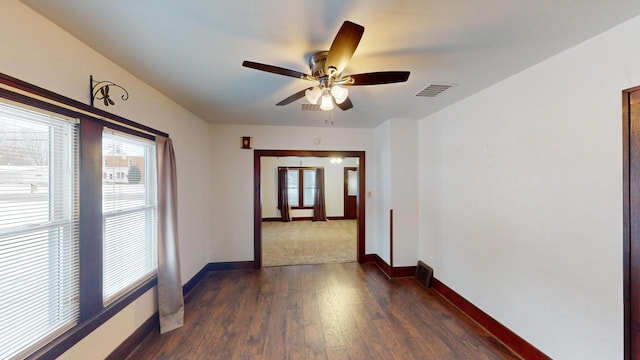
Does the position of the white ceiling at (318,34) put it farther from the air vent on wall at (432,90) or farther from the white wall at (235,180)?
the white wall at (235,180)

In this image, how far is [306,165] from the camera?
8234 mm

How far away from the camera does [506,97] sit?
6.72 ft

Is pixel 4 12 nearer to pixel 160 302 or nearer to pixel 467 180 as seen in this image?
pixel 160 302

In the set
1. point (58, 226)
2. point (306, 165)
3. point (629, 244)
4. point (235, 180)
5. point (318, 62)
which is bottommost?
point (629, 244)

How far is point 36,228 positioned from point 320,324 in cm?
223

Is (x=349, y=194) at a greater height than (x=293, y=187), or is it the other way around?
(x=293, y=187)

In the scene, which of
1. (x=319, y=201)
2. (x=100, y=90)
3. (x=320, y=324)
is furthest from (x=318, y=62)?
(x=319, y=201)

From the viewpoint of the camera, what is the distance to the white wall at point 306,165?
7.95m

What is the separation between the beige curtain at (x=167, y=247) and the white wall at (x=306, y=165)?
5.52 m

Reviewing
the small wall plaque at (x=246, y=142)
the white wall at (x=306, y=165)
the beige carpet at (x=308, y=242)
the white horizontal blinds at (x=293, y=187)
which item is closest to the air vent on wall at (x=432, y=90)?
the small wall plaque at (x=246, y=142)

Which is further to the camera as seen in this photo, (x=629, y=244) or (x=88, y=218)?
(x=88, y=218)

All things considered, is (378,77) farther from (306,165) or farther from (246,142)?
(306,165)

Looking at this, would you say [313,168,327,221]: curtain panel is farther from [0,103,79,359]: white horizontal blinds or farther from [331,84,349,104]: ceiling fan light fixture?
[0,103,79,359]: white horizontal blinds

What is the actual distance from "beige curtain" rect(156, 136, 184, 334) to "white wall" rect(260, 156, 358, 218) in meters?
5.52
